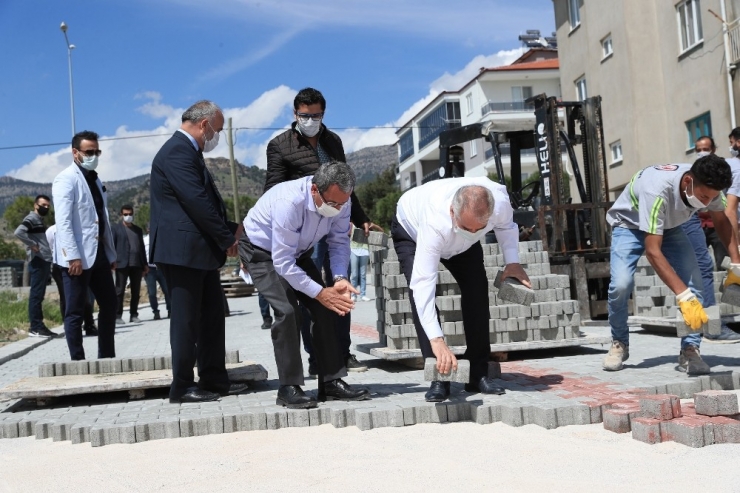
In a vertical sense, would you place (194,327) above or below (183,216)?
below

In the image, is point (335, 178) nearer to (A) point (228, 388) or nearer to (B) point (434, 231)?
(B) point (434, 231)

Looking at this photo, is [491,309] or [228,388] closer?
[228,388]

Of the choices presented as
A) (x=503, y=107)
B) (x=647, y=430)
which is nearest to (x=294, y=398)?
(x=647, y=430)

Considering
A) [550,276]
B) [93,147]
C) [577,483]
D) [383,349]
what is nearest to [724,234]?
[550,276]

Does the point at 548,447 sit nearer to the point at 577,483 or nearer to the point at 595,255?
the point at 577,483

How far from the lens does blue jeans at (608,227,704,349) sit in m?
6.34

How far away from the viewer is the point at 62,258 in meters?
6.94

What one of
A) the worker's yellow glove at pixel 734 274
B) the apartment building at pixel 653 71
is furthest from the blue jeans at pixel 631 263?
the apartment building at pixel 653 71

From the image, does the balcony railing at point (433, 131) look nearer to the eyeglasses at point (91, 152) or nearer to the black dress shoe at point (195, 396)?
the eyeglasses at point (91, 152)

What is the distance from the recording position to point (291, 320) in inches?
206

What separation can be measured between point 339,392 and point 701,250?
160 inches

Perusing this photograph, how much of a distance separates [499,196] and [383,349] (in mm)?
2330

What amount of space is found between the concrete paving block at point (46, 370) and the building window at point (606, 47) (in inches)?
909

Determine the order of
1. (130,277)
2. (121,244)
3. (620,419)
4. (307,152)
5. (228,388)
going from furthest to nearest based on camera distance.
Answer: (130,277), (121,244), (307,152), (228,388), (620,419)
